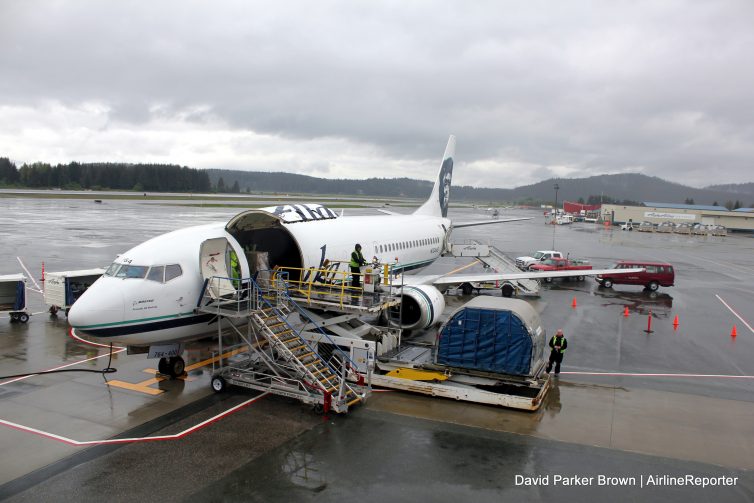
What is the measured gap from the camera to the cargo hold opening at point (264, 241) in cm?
1775

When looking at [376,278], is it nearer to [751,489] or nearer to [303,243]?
[303,243]

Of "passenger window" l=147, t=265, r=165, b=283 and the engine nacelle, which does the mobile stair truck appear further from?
"passenger window" l=147, t=265, r=165, b=283

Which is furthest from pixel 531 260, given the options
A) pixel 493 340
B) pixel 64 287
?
pixel 64 287

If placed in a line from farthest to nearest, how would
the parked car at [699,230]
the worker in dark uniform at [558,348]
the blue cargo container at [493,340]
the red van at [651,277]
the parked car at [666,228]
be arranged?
A: 1. the parked car at [666,228]
2. the parked car at [699,230]
3. the red van at [651,277]
4. the worker in dark uniform at [558,348]
5. the blue cargo container at [493,340]

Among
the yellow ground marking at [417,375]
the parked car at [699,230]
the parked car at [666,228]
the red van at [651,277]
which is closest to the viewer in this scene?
the yellow ground marking at [417,375]

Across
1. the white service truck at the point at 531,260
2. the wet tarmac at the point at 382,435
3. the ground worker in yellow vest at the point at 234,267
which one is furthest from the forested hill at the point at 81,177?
the ground worker in yellow vest at the point at 234,267

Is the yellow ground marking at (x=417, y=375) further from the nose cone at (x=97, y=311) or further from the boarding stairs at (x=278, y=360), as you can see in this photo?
the nose cone at (x=97, y=311)

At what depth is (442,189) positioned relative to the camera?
125 ft

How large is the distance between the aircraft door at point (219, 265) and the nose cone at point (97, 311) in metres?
2.53

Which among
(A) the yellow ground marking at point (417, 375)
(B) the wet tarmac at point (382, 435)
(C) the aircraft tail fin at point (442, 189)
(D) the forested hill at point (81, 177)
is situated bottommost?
(B) the wet tarmac at point (382, 435)

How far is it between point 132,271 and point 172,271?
1.07m

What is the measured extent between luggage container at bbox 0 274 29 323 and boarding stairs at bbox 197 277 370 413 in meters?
12.3

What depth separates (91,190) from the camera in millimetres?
186500

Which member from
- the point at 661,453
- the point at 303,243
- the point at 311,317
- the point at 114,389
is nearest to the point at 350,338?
the point at 311,317
